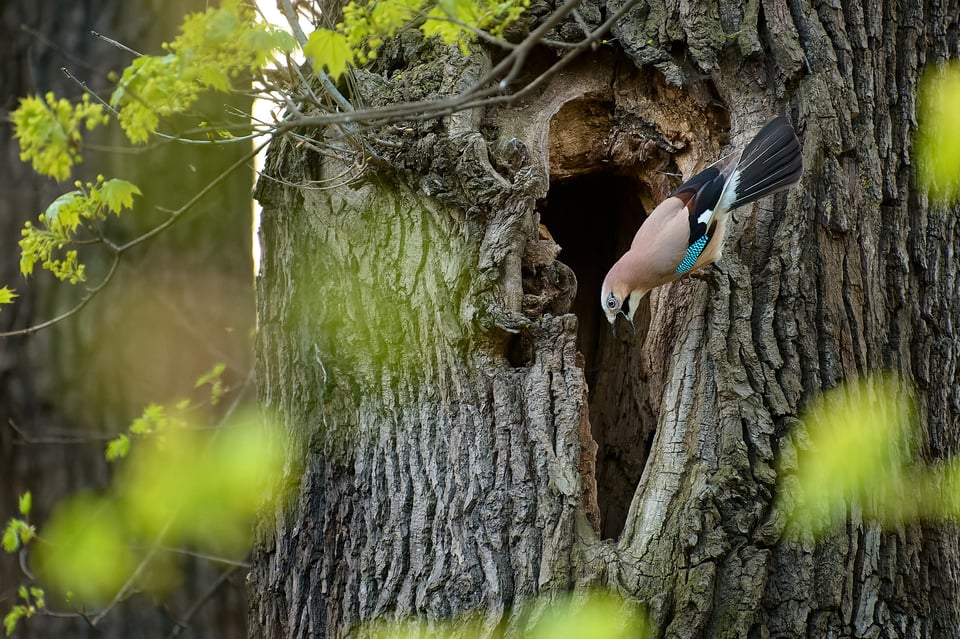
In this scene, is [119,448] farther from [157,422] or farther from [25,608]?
[25,608]

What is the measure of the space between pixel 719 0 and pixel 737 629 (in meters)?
2.27

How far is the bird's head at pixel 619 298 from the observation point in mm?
3830

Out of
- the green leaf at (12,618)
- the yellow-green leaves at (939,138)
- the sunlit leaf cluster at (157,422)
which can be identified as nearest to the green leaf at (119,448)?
the sunlit leaf cluster at (157,422)

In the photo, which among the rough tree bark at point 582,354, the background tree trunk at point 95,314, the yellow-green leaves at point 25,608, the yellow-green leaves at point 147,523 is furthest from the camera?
the background tree trunk at point 95,314

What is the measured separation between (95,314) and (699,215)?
3.10 meters

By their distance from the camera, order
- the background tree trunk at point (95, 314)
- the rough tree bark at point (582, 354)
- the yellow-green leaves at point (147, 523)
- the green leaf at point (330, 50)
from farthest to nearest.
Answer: the background tree trunk at point (95, 314) → the yellow-green leaves at point (147, 523) → the rough tree bark at point (582, 354) → the green leaf at point (330, 50)

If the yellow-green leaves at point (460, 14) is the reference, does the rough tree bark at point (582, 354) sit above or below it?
below

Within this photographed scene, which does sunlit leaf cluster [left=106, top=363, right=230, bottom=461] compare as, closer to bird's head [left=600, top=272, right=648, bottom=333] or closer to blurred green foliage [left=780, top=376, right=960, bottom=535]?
bird's head [left=600, top=272, right=648, bottom=333]

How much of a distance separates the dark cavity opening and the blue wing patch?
1.46 feet

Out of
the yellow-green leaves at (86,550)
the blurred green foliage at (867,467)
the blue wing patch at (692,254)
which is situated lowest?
the yellow-green leaves at (86,550)

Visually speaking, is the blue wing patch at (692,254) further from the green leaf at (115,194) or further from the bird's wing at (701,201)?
the green leaf at (115,194)

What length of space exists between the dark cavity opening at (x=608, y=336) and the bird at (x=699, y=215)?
0.73 feet

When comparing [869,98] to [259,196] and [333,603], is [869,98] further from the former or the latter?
[333,603]

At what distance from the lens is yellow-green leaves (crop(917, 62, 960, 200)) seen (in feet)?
11.0
